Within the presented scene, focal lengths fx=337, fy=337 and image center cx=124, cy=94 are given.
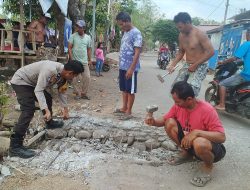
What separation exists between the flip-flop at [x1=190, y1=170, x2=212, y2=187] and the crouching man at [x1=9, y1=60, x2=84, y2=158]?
71.6 inches

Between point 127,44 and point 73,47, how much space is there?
205 cm

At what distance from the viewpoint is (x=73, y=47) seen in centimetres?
739

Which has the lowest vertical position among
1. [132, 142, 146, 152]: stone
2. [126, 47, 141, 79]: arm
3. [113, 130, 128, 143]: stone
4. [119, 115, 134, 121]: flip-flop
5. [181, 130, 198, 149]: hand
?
[132, 142, 146, 152]: stone

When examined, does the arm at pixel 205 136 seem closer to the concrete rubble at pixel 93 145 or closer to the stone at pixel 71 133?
the concrete rubble at pixel 93 145

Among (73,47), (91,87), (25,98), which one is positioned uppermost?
(73,47)

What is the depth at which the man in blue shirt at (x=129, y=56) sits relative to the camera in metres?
5.57

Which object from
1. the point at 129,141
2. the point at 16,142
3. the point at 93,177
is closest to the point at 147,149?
the point at 129,141

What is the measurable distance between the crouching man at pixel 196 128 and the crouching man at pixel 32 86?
119 cm

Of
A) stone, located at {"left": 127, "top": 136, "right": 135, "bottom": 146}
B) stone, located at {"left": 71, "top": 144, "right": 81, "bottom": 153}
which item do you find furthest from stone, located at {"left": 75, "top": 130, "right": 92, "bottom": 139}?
stone, located at {"left": 127, "top": 136, "right": 135, "bottom": 146}

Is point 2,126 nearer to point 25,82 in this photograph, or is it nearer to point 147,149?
point 25,82

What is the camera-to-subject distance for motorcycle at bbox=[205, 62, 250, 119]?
252 inches

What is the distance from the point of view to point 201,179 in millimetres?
3664

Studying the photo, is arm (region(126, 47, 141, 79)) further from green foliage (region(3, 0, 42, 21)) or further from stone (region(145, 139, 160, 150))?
green foliage (region(3, 0, 42, 21))

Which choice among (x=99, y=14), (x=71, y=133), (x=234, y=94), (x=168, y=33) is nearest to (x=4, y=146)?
(x=71, y=133)
